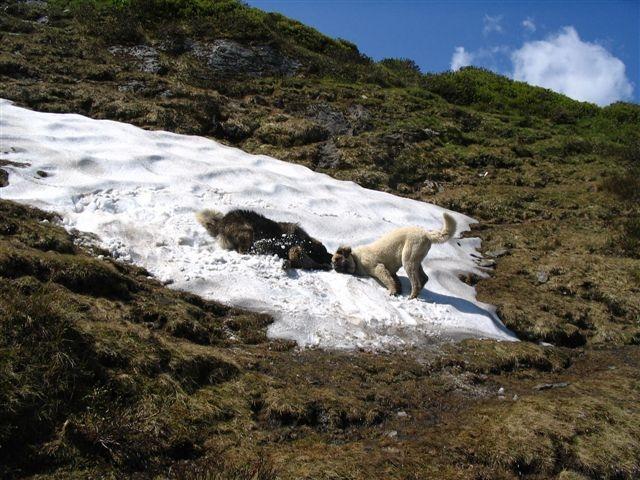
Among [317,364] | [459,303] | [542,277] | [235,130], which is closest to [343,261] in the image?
[459,303]

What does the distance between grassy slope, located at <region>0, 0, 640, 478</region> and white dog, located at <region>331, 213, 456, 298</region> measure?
2.12 metres

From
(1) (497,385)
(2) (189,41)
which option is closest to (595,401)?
(1) (497,385)

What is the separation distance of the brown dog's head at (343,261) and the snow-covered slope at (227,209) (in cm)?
35

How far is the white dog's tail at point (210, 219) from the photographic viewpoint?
1199 cm

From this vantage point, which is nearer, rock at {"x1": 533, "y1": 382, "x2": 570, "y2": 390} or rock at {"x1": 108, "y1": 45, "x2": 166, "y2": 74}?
rock at {"x1": 533, "y1": 382, "x2": 570, "y2": 390}

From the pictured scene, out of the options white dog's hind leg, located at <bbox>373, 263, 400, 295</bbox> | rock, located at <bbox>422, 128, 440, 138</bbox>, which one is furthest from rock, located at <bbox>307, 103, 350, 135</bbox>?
white dog's hind leg, located at <bbox>373, 263, 400, 295</bbox>

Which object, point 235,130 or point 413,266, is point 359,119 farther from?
point 413,266

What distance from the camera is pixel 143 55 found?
85.3 ft

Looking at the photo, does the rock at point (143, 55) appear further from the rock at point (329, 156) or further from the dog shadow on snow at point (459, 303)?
the dog shadow on snow at point (459, 303)

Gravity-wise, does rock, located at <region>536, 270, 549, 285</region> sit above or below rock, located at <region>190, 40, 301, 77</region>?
below

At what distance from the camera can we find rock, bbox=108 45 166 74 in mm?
25017

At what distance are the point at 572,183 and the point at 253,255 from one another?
16559 millimetres

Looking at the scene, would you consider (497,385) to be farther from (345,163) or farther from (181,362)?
(345,163)

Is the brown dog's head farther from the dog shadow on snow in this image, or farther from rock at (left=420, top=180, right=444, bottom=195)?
rock at (left=420, top=180, right=444, bottom=195)
